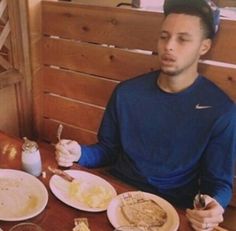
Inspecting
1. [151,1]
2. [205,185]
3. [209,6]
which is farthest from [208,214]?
[151,1]

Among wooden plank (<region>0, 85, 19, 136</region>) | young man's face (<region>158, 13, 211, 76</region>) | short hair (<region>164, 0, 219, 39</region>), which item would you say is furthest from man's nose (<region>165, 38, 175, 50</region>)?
wooden plank (<region>0, 85, 19, 136</region>)

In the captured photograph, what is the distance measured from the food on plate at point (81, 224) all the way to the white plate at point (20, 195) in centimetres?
12

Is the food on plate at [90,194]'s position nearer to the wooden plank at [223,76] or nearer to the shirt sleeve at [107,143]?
the shirt sleeve at [107,143]

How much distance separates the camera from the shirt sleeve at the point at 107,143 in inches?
58.4

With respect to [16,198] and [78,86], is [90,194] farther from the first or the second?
[78,86]

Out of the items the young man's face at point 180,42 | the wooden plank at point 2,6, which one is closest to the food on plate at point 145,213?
the young man's face at point 180,42

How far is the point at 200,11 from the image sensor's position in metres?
1.29

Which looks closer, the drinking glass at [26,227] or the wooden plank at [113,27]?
the drinking glass at [26,227]

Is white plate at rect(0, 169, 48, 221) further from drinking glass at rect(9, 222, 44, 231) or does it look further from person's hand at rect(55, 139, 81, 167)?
person's hand at rect(55, 139, 81, 167)

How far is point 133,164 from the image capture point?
147cm

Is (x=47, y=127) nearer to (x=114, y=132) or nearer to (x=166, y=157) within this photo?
(x=114, y=132)

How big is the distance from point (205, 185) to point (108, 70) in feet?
2.87

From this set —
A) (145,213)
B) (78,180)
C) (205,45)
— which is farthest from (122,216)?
(205,45)

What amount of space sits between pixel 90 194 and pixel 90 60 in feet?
3.39
